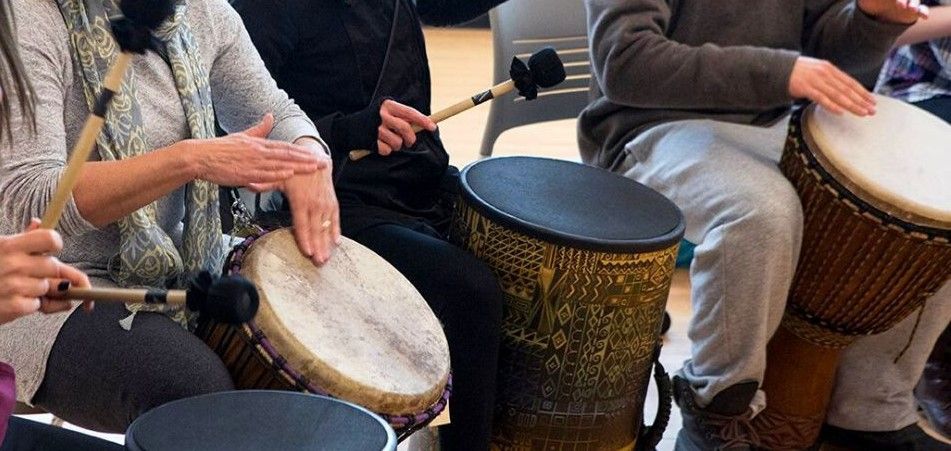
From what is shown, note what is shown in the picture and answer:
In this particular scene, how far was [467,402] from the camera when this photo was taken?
1.83 metres

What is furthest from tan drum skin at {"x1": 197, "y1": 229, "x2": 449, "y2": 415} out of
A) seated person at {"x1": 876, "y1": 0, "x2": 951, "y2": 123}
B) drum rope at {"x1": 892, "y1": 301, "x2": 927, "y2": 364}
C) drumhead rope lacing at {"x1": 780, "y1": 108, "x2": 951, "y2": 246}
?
seated person at {"x1": 876, "y1": 0, "x2": 951, "y2": 123}

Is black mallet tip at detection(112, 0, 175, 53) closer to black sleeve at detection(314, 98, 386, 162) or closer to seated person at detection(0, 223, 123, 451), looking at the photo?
seated person at detection(0, 223, 123, 451)

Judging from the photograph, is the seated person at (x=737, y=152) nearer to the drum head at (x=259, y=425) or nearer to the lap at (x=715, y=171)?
the lap at (x=715, y=171)

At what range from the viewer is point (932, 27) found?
2.38 metres

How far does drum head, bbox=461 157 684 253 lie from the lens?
1781 millimetres

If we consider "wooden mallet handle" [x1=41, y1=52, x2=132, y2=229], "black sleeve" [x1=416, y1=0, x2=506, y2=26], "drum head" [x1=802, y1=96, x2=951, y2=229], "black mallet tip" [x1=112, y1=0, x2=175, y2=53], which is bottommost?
"drum head" [x1=802, y1=96, x2=951, y2=229]

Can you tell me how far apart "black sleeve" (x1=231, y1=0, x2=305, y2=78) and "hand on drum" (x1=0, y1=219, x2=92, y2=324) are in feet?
2.66

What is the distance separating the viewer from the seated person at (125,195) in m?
1.46

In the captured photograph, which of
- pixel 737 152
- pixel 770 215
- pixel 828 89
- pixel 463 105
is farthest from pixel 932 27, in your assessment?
pixel 463 105

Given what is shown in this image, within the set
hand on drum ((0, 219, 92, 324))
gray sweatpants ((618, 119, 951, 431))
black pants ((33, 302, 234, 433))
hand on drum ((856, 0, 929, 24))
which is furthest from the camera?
hand on drum ((856, 0, 929, 24))

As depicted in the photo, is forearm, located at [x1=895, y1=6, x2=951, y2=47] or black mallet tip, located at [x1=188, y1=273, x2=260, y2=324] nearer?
black mallet tip, located at [x1=188, y1=273, x2=260, y2=324]

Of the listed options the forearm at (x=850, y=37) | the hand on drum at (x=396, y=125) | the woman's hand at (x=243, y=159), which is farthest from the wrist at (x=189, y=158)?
the forearm at (x=850, y=37)

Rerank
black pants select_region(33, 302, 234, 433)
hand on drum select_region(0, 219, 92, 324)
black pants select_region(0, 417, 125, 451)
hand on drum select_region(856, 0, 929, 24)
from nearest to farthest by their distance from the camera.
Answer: hand on drum select_region(0, 219, 92, 324) < black pants select_region(0, 417, 125, 451) < black pants select_region(33, 302, 234, 433) < hand on drum select_region(856, 0, 929, 24)

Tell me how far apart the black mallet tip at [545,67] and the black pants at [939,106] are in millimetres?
979
